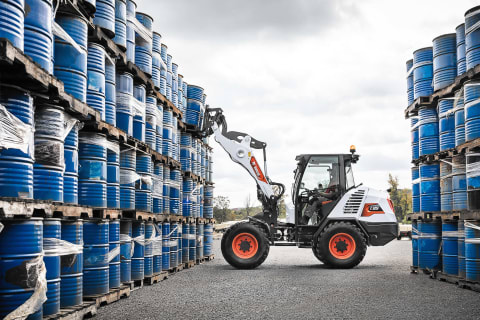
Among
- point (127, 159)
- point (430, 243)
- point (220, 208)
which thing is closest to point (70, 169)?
point (127, 159)

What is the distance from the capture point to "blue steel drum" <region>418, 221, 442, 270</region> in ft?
30.4

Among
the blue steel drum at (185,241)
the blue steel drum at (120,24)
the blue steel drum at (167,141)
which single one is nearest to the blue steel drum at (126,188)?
the blue steel drum at (120,24)

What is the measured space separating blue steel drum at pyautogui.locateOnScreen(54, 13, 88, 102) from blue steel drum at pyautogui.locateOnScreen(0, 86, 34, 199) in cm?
106

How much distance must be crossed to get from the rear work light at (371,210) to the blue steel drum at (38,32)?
8790mm

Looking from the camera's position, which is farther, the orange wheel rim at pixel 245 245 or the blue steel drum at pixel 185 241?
the orange wheel rim at pixel 245 245

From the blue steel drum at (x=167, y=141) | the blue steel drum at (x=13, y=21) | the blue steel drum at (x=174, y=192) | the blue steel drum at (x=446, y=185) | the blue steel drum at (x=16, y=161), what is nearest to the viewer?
the blue steel drum at (x=13, y=21)

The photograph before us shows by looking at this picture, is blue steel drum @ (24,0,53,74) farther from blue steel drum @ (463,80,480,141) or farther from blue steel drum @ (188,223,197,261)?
blue steel drum @ (188,223,197,261)

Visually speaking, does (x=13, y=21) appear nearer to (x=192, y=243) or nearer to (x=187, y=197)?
(x=187, y=197)

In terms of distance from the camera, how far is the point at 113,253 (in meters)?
6.56

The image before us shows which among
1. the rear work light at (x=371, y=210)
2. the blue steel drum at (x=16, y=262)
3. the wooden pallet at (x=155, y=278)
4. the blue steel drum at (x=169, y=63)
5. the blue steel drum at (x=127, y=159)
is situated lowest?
the wooden pallet at (x=155, y=278)

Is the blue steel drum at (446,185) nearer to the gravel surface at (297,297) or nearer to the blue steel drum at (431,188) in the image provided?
the blue steel drum at (431,188)

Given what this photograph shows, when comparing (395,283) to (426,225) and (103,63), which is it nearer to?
(426,225)

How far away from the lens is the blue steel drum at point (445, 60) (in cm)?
880

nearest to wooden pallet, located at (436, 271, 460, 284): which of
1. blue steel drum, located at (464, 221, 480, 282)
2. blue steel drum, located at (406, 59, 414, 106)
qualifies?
blue steel drum, located at (464, 221, 480, 282)
